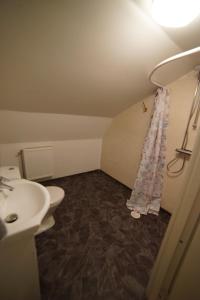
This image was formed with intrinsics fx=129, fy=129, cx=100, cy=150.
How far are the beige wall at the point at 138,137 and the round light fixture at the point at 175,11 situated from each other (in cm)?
95

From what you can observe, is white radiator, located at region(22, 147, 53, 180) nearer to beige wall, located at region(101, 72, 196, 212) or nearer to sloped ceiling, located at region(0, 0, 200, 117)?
sloped ceiling, located at region(0, 0, 200, 117)

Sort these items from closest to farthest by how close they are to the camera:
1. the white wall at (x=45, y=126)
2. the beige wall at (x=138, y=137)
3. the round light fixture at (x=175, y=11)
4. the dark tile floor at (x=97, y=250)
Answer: the round light fixture at (x=175, y=11)
the dark tile floor at (x=97, y=250)
the beige wall at (x=138, y=137)
the white wall at (x=45, y=126)

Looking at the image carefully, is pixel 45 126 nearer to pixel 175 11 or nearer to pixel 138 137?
pixel 138 137

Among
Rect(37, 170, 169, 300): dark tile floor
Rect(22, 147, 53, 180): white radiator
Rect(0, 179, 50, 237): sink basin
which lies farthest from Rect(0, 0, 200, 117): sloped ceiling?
Rect(37, 170, 169, 300): dark tile floor

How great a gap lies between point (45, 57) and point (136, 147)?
175 centimetres

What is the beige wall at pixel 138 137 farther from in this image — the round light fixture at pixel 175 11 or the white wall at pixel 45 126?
the round light fixture at pixel 175 11

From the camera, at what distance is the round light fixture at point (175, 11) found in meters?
0.71

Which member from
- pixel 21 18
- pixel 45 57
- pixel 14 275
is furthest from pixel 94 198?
pixel 21 18

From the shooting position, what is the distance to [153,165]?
1821 millimetres

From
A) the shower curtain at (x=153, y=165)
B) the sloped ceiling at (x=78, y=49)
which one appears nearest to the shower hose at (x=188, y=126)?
the shower curtain at (x=153, y=165)

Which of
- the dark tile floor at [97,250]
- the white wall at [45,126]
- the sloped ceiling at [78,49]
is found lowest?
the dark tile floor at [97,250]

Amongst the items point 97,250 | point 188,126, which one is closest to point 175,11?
point 188,126

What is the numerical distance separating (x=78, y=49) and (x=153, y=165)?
5.21 ft

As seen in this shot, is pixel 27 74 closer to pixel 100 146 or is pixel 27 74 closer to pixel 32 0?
pixel 32 0
